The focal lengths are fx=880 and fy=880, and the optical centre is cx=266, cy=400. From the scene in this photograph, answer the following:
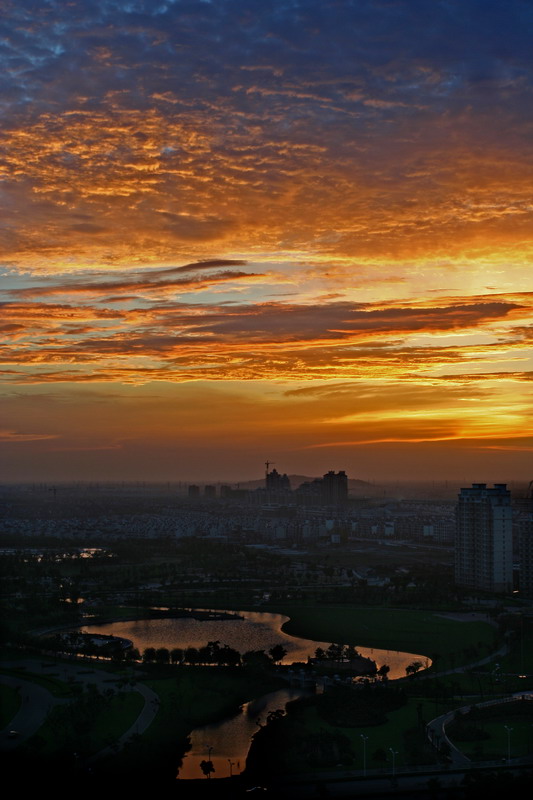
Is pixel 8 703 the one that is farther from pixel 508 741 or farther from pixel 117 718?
pixel 508 741

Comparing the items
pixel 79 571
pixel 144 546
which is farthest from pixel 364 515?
pixel 79 571

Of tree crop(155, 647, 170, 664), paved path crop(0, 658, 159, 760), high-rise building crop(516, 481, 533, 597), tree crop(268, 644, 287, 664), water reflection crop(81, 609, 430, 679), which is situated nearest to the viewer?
paved path crop(0, 658, 159, 760)

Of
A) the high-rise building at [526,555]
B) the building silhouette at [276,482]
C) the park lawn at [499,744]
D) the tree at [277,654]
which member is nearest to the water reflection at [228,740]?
the tree at [277,654]

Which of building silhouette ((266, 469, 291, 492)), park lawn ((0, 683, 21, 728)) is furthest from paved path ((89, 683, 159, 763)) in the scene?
building silhouette ((266, 469, 291, 492))

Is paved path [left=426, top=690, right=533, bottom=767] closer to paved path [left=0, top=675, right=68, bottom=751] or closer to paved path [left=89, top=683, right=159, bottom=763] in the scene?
paved path [left=89, top=683, right=159, bottom=763]

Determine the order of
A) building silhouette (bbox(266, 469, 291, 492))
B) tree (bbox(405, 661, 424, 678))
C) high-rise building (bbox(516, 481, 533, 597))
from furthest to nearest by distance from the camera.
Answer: building silhouette (bbox(266, 469, 291, 492)) → high-rise building (bbox(516, 481, 533, 597)) → tree (bbox(405, 661, 424, 678))

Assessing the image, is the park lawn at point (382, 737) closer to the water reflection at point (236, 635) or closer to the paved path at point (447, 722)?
the paved path at point (447, 722)

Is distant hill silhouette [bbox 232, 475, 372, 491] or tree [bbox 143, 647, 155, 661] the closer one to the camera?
tree [bbox 143, 647, 155, 661]

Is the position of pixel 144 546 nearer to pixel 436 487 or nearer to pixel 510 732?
pixel 510 732
